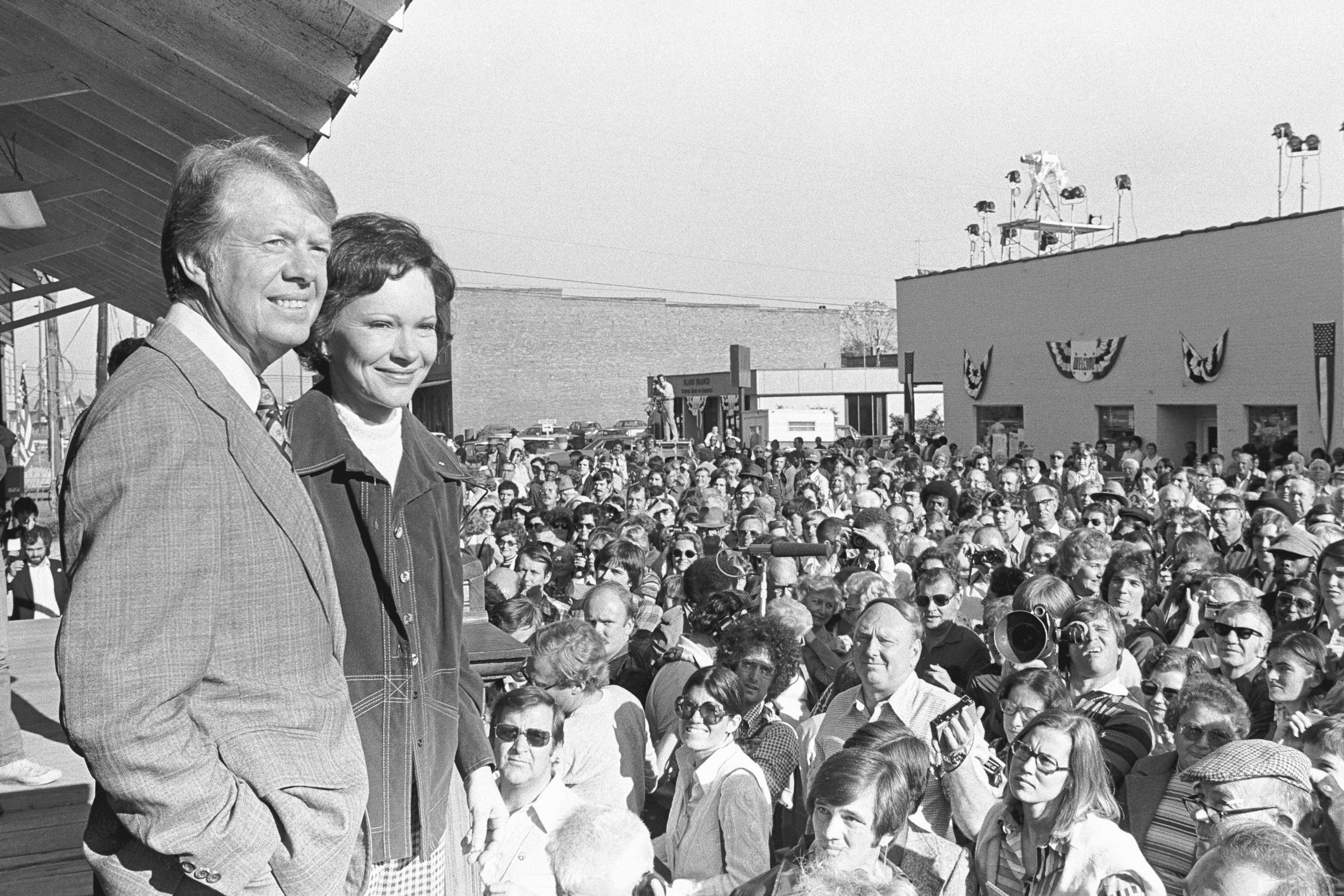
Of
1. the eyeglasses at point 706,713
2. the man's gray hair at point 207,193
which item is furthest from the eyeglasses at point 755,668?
the man's gray hair at point 207,193

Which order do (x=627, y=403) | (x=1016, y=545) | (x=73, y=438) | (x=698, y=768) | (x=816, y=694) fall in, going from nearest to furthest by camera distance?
(x=73, y=438) → (x=698, y=768) → (x=816, y=694) → (x=1016, y=545) → (x=627, y=403)

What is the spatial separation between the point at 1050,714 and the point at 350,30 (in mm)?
3338

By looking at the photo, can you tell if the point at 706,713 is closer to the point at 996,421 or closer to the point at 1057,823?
the point at 1057,823

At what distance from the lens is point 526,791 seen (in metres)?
4.05

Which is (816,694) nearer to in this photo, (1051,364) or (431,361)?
(431,361)

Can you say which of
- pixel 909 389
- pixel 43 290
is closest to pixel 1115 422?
pixel 909 389

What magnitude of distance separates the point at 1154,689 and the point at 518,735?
8.71 ft

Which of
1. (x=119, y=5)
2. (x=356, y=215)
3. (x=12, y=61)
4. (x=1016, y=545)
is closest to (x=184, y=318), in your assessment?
(x=356, y=215)

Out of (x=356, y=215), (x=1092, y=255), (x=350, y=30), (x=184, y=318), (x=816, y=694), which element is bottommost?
(x=816, y=694)

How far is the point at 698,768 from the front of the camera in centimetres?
426

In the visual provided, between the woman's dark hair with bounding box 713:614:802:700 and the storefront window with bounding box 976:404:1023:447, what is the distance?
24.7 meters

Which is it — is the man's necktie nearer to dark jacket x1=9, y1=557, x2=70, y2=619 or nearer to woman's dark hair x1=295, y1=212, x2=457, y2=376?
woman's dark hair x1=295, y1=212, x2=457, y2=376

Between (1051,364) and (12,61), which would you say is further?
(1051,364)

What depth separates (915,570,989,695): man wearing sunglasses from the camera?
5738 mm
